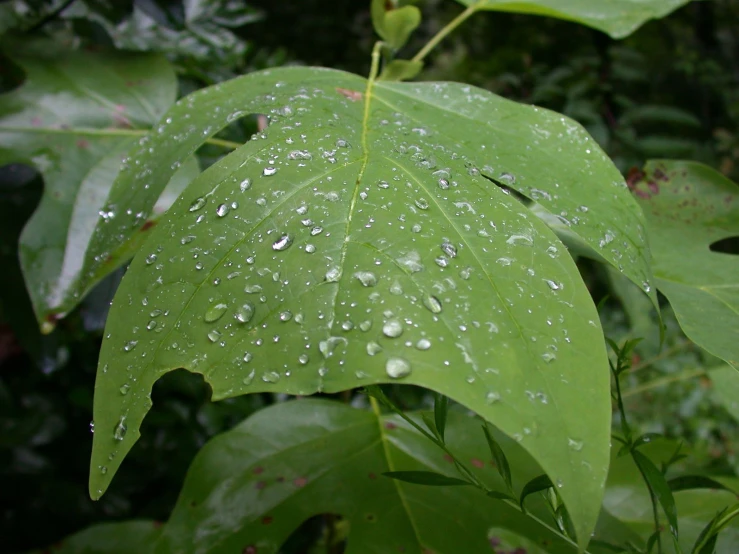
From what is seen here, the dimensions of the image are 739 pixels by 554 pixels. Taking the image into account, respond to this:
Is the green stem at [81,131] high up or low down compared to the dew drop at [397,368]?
down

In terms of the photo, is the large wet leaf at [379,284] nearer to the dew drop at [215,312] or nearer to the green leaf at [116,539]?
the dew drop at [215,312]

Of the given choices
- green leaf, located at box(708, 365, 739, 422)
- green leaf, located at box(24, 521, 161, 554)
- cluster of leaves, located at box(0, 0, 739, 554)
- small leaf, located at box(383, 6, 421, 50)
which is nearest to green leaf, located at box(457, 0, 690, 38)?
cluster of leaves, located at box(0, 0, 739, 554)

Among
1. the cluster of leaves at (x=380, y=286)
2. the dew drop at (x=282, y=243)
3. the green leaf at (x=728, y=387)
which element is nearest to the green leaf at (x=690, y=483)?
the cluster of leaves at (x=380, y=286)

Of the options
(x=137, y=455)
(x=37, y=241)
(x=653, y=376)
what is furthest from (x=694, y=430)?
(x=37, y=241)

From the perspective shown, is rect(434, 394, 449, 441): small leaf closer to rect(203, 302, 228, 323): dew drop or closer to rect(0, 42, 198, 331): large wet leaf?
rect(203, 302, 228, 323): dew drop

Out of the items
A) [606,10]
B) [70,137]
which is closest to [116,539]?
[70,137]

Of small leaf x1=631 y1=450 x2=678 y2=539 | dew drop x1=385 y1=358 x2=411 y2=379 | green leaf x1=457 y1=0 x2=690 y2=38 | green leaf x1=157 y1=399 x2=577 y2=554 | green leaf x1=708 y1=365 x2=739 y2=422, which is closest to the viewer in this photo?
dew drop x1=385 y1=358 x2=411 y2=379

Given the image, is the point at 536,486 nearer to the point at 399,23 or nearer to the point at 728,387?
the point at 728,387
